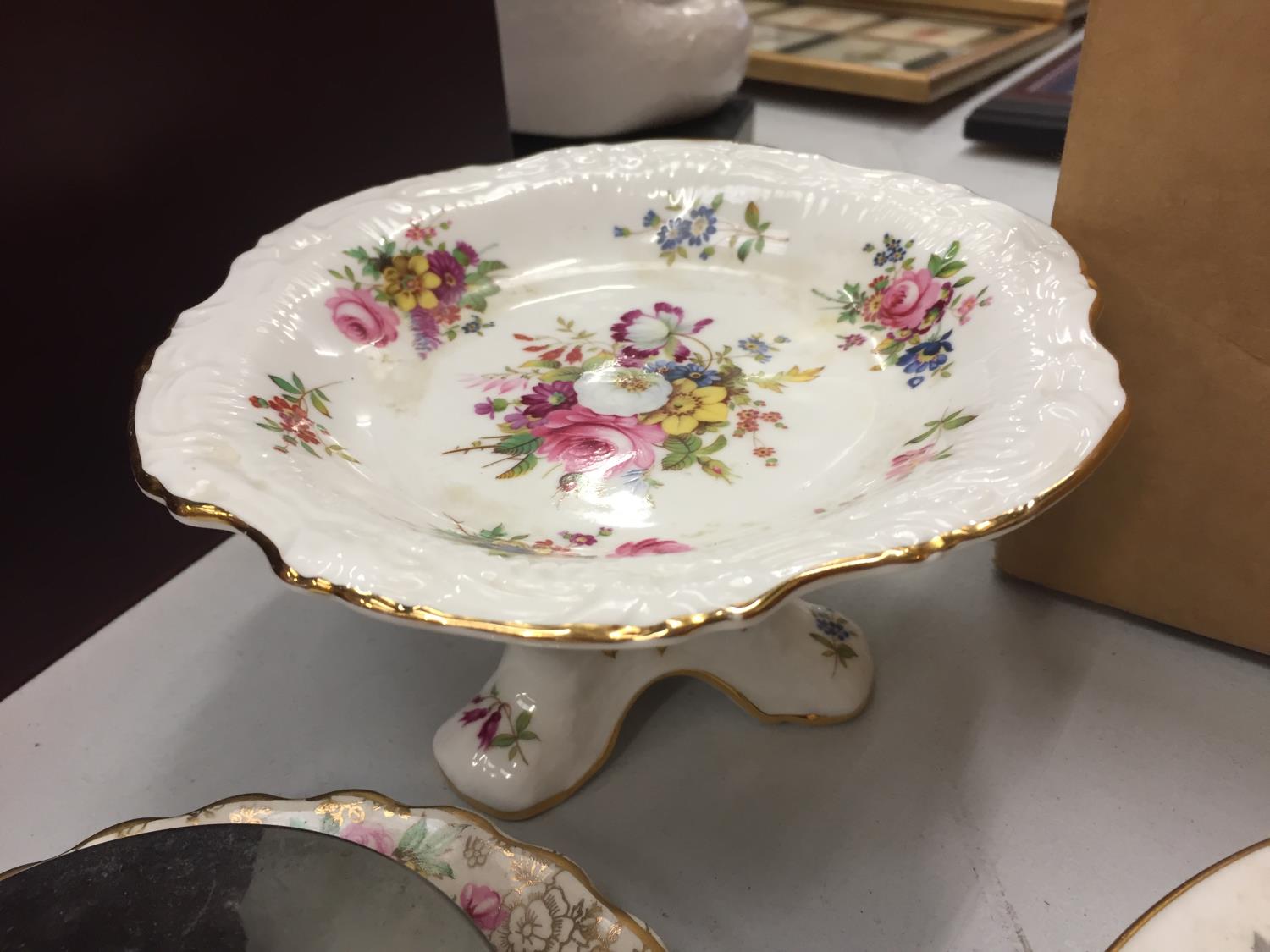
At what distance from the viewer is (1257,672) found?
0.54 m

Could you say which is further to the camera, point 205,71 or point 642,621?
point 205,71

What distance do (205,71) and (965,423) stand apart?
1.60ft

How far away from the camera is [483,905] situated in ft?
1.30

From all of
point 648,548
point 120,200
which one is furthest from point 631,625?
point 120,200

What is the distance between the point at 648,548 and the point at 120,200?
0.39 metres

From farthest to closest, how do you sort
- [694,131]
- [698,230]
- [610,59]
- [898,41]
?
[898,41], [694,131], [610,59], [698,230]

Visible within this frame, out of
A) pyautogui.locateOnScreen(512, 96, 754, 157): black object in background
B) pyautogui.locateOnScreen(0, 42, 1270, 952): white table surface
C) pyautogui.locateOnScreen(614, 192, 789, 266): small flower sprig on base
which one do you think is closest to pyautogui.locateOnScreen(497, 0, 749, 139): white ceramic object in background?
pyautogui.locateOnScreen(512, 96, 754, 157): black object in background

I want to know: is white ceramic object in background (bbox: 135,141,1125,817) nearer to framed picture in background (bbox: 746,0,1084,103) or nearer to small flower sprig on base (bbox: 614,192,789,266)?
small flower sprig on base (bbox: 614,192,789,266)

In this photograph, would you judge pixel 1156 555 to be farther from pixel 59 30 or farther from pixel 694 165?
pixel 59 30

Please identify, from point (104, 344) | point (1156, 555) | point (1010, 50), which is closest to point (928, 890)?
point (1156, 555)

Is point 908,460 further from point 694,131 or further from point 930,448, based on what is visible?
point 694,131

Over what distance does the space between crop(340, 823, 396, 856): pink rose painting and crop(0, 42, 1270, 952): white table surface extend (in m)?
0.08

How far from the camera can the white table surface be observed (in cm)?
45

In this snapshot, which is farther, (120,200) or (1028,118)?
(1028,118)
